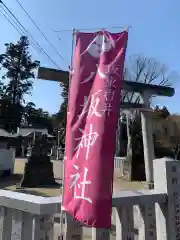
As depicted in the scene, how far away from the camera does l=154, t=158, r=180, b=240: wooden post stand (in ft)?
8.38

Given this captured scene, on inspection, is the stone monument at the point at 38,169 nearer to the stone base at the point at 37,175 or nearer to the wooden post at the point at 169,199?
the stone base at the point at 37,175

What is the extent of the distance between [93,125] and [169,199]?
108 centimetres

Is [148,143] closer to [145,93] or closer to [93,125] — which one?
[145,93]

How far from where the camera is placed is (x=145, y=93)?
32.6 feet

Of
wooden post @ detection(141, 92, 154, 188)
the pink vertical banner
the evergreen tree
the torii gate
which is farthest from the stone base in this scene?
the evergreen tree

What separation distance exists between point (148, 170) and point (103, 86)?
9.10m

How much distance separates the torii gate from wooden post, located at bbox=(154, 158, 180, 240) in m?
2.70

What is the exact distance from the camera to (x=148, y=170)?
35.6 ft

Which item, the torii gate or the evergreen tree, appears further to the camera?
the evergreen tree

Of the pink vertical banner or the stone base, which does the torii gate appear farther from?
the stone base

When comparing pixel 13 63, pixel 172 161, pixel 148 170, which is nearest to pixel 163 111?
pixel 148 170

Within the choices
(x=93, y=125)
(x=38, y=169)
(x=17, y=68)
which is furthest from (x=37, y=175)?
(x=17, y=68)

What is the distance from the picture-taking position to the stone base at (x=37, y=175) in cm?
1263

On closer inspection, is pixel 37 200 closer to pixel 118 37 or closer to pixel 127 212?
pixel 127 212
